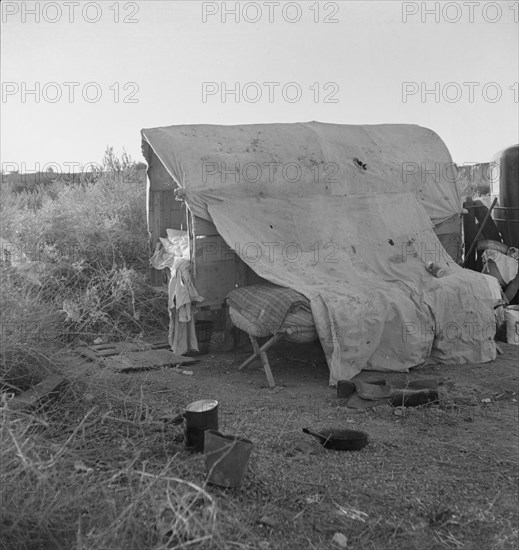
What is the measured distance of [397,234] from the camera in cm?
834

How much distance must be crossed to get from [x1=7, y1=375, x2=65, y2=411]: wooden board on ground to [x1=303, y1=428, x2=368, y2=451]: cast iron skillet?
6.06 ft

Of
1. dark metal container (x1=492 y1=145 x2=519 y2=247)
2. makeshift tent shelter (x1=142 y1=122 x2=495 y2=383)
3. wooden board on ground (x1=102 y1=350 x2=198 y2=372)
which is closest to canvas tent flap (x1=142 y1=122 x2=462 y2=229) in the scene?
makeshift tent shelter (x1=142 y1=122 x2=495 y2=383)

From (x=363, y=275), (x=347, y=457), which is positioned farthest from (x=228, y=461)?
(x=363, y=275)

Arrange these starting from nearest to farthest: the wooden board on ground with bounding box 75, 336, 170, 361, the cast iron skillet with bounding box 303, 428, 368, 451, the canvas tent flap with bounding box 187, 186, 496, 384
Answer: the cast iron skillet with bounding box 303, 428, 368, 451 → the canvas tent flap with bounding box 187, 186, 496, 384 → the wooden board on ground with bounding box 75, 336, 170, 361

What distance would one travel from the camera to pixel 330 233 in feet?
26.0

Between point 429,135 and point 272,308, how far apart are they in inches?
181

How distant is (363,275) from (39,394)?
4.09 m

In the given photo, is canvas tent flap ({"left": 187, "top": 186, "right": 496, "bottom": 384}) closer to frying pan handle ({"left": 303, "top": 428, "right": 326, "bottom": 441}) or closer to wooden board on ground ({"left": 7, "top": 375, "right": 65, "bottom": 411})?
frying pan handle ({"left": 303, "top": 428, "right": 326, "bottom": 441})

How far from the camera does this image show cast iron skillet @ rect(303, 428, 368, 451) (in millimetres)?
4711

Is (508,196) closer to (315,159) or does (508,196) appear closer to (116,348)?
(315,159)

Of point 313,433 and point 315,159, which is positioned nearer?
point 313,433

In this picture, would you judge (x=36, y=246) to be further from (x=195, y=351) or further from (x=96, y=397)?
(x=96, y=397)

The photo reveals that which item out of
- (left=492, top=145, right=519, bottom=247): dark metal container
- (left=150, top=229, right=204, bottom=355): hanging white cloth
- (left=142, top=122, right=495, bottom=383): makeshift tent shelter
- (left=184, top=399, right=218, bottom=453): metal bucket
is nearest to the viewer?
(left=184, top=399, right=218, bottom=453): metal bucket

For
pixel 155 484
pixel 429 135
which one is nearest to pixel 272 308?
pixel 155 484
